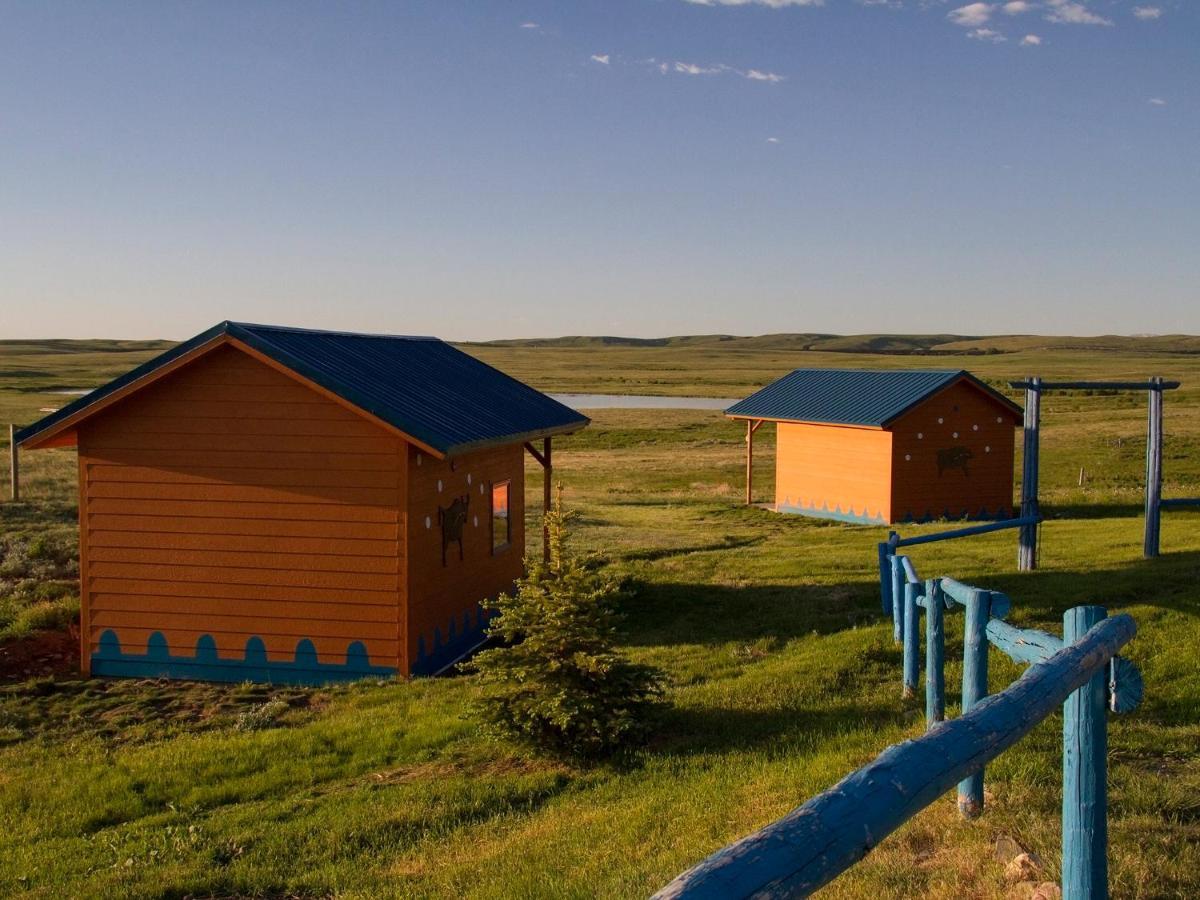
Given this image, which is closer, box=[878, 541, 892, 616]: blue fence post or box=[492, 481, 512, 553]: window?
box=[878, 541, 892, 616]: blue fence post

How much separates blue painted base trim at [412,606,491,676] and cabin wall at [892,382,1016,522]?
14.4 metres

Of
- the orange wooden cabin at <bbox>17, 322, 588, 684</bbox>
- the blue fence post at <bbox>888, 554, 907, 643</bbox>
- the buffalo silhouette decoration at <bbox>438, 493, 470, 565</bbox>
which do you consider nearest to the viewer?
the blue fence post at <bbox>888, 554, 907, 643</bbox>

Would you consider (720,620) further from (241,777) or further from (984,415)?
(984,415)

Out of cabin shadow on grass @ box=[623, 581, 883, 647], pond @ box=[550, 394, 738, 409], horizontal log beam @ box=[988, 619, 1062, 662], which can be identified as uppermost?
pond @ box=[550, 394, 738, 409]

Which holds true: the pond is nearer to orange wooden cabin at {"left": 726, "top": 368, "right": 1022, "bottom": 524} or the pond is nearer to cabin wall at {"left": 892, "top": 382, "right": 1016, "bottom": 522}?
orange wooden cabin at {"left": 726, "top": 368, "right": 1022, "bottom": 524}

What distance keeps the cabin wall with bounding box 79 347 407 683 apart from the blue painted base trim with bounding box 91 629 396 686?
0.06 feet

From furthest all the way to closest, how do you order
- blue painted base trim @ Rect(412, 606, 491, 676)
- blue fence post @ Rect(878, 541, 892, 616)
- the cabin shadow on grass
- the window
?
the window, the cabin shadow on grass, blue fence post @ Rect(878, 541, 892, 616), blue painted base trim @ Rect(412, 606, 491, 676)

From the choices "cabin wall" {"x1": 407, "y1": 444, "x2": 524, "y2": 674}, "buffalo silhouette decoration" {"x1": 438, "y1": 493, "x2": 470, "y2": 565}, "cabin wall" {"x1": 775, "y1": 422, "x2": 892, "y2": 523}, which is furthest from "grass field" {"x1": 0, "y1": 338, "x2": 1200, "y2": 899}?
"cabin wall" {"x1": 775, "y1": 422, "x2": 892, "y2": 523}

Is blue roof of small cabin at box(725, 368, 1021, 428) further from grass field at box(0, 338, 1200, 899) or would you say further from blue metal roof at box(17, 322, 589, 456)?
A: blue metal roof at box(17, 322, 589, 456)

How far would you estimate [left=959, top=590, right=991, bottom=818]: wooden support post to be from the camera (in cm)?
603

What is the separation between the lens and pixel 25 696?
13.3 meters

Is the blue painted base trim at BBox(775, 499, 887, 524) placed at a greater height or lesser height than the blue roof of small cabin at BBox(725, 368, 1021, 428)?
lesser

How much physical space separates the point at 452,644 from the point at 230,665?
288cm

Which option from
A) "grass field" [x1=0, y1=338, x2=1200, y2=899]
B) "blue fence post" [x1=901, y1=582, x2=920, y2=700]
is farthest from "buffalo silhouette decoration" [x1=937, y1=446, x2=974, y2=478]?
"blue fence post" [x1=901, y1=582, x2=920, y2=700]
